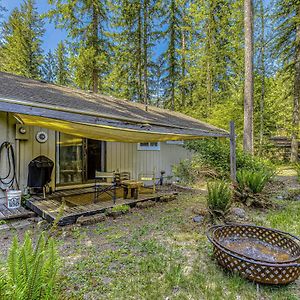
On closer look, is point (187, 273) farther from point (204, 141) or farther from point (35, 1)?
point (35, 1)

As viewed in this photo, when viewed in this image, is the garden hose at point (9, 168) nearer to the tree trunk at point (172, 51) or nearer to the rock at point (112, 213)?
the rock at point (112, 213)

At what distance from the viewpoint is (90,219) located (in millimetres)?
4738

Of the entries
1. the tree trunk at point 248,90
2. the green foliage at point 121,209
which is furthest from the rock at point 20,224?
the tree trunk at point 248,90

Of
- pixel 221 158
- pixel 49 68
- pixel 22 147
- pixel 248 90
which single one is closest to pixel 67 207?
pixel 22 147

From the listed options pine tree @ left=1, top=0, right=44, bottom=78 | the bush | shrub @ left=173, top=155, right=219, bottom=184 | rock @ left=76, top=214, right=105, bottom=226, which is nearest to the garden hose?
rock @ left=76, top=214, right=105, bottom=226

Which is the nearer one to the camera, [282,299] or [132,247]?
[282,299]

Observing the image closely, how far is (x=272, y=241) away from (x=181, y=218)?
2100 mm

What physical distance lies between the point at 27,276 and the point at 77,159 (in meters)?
5.74

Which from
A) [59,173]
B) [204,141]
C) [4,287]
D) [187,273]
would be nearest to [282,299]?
[187,273]

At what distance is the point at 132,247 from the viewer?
3668 millimetres

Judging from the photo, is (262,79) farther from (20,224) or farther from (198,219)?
(20,224)

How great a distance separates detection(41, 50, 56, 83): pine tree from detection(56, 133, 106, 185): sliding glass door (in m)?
13.0

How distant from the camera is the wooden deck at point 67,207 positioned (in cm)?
460

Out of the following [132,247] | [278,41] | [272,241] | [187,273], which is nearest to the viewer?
[187,273]
